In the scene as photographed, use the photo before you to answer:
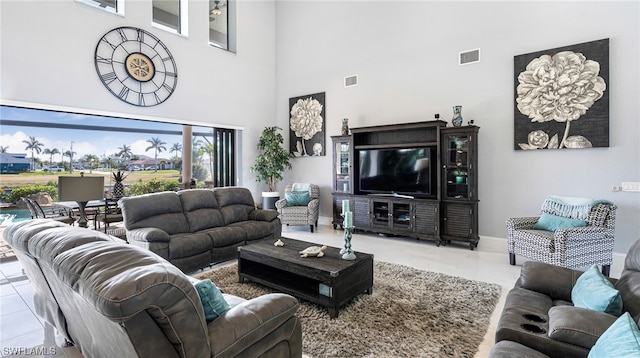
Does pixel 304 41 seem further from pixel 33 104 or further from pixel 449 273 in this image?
pixel 449 273

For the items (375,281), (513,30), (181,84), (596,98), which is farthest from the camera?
(181,84)

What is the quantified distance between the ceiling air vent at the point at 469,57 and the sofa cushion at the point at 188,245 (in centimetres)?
489

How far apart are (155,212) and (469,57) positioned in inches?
212

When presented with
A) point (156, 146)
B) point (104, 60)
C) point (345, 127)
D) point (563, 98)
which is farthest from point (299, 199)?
point (563, 98)

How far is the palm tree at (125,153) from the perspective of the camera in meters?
7.74

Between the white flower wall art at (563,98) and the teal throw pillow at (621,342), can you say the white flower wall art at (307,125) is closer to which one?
the white flower wall art at (563,98)

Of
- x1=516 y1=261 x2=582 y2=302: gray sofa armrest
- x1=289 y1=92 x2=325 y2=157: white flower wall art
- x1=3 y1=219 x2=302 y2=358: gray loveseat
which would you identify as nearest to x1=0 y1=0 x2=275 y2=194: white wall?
x1=289 y1=92 x2=325 y2=157: white flower wall art

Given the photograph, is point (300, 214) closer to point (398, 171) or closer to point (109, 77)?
point (398, 171)

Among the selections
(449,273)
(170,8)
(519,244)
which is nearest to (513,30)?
(519,244)

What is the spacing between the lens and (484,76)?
5.21m

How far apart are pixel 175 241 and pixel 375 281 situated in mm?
2367

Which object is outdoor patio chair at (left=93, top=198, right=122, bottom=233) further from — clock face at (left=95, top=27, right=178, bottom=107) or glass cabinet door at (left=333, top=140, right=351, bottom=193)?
glass cabinet door at (left=333, top=140, right=351, bottom=193)

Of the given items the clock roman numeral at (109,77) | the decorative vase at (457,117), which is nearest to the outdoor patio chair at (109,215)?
the clock roman numeral at (109,77)

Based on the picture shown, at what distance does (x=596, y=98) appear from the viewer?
431cm
